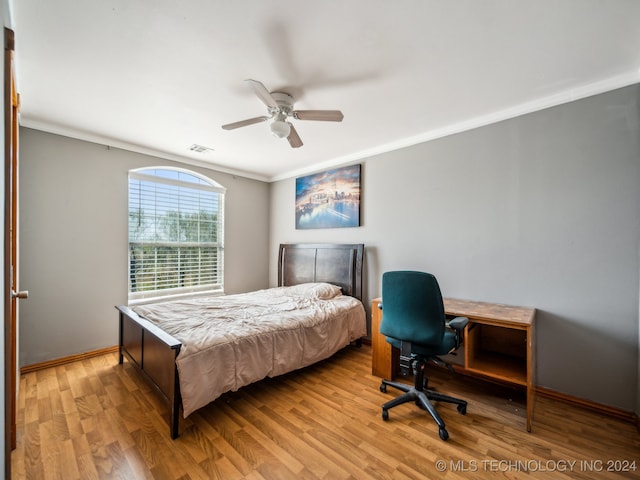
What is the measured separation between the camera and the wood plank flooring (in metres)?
1.56

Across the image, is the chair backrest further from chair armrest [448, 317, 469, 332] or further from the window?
the window

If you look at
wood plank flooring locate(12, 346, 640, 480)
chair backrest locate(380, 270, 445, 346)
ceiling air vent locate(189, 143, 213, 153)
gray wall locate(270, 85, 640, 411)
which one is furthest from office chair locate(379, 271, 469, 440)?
ceiling air vent locate(189, 143, 213, 153)

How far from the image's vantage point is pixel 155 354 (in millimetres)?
2094

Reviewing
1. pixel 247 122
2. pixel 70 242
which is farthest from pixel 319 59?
pixel 70 242

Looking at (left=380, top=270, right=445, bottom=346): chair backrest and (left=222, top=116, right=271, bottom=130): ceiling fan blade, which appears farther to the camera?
(left=222, top=116, right=271, bottom=130): ceiling fan blade

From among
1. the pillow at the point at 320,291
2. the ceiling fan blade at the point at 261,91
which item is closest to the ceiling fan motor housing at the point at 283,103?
the ceiling fan blade at the point at 261,91

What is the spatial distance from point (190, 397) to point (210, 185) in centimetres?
321

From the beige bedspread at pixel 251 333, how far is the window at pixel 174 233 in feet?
3.33

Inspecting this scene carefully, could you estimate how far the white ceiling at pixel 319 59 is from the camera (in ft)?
4.87

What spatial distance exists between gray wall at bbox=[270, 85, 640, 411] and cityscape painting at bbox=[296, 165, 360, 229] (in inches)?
32.3

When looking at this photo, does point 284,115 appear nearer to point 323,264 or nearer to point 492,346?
point 323,264

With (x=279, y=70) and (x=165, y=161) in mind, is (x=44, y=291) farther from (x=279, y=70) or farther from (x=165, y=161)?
(x=279, y=70)

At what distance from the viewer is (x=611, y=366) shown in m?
2.08

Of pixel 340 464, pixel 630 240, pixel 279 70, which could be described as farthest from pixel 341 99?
pixel 340 464
